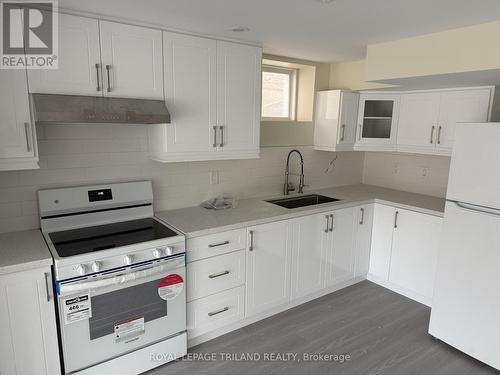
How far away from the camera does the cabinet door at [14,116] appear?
1860mm

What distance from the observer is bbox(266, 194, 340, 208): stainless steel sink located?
3332 mm

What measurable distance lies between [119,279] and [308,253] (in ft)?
5.31

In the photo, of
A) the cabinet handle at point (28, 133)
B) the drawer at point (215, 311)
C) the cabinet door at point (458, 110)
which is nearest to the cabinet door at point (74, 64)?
the cabinet handle at point (28, 133)

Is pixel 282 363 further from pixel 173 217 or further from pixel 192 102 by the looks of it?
pixel 192 102

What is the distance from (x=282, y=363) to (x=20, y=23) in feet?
8.58

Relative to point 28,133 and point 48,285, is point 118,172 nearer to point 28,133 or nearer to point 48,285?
point 28,133

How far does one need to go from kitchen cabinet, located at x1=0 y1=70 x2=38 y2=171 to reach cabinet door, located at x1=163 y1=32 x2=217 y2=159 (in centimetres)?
83

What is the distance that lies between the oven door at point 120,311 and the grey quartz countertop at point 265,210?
1.10ft

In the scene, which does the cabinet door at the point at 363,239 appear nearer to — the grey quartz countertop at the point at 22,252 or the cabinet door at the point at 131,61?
the cabinet door at the point at 131,61

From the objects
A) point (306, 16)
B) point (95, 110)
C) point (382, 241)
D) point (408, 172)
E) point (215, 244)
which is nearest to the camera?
point (95, 110)

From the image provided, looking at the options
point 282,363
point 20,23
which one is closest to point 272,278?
point 282,363

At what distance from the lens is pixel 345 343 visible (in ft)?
8.51

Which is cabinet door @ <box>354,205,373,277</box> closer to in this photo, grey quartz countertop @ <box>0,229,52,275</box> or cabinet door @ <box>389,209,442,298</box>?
cabinet door @ <box>389,209,442,298</box>

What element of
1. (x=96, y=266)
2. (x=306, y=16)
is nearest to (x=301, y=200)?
(x=306, y=16)
